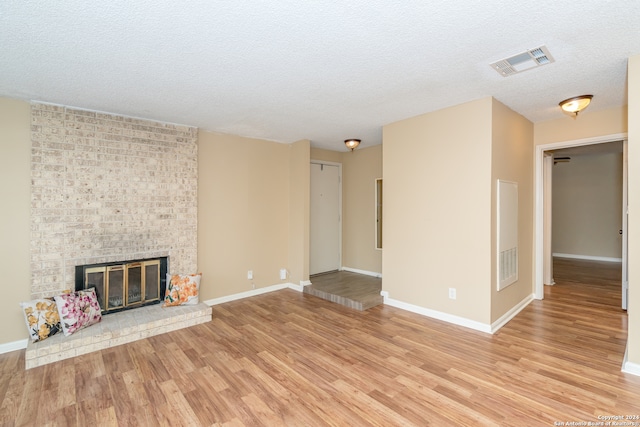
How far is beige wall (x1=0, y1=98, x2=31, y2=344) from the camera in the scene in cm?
317

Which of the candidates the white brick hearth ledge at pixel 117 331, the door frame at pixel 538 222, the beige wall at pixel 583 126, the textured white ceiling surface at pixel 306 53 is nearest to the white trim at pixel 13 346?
the white brick hearth ledge at pixel 117 331

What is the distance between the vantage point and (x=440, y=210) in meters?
3.80

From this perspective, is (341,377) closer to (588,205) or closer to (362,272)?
(362,272)

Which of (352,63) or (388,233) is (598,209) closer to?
(388,233)

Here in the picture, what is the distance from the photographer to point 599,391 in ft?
7.57

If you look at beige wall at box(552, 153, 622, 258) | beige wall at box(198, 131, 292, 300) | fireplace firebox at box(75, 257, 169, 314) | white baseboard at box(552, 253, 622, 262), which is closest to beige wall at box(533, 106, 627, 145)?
beige wall at box(198, 131, 292, 300)

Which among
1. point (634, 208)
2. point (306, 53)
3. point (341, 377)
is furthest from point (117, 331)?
point (634, 208)

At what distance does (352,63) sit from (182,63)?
136 cm

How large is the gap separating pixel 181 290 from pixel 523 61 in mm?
4331

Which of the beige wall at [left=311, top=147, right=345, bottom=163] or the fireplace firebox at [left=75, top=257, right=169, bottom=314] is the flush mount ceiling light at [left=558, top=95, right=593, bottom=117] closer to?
the beige wall at [left=311, top=147, right=345, bottom=163]

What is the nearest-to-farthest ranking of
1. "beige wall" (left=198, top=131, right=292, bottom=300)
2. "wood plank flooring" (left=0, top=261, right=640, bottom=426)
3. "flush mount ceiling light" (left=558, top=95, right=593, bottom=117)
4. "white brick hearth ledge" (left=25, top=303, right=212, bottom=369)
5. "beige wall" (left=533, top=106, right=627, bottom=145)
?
"wood plank flooring" (left=0, top=261, right=640, bottom=426)
"white brick hearth ledge" (left=25, top=303, right=212, bottom=369)
"flush mount ceiling light" (left=558, top=95, right=593, bottom=117)
"beige wall" (left=533, top=106, right=627, bottom=145)
"beige wall" (left=198, top=131, right=292, bottom=300)

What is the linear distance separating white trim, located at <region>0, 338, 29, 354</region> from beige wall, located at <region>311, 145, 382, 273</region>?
4685 mm

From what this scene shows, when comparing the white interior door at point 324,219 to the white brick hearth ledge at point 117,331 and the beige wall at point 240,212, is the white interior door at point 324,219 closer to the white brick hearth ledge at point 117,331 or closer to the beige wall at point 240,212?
the beige wall at point 240,212

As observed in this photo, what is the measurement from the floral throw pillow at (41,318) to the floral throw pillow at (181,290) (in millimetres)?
1077
